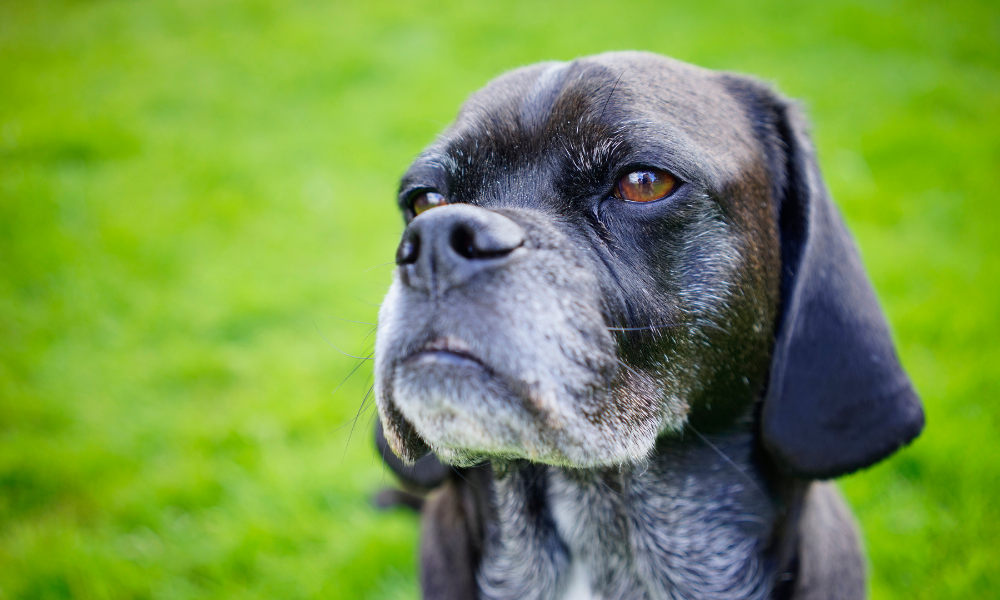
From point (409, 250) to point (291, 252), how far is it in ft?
16.3

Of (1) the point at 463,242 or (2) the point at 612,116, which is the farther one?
(2) the point at 612,116

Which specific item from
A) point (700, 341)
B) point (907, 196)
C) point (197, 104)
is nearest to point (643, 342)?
point (700, 341)

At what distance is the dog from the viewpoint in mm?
1646

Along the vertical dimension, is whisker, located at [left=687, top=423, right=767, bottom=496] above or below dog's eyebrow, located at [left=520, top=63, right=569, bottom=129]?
below

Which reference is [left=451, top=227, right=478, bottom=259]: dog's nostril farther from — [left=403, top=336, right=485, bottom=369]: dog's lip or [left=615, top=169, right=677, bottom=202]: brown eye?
[left=615, top=169, right=677, bottom=202]: brown eye

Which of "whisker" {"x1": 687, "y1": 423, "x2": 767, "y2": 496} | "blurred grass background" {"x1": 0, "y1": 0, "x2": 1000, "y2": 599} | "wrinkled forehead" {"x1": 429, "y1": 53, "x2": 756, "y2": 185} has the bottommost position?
"blurred grass background" {"x1": 0, "y1": 0, "x2": 1000, "y2": 599}

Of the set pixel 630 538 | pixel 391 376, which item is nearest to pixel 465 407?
pixel 391 376

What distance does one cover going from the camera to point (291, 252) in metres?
6.25

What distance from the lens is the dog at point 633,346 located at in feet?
5.40

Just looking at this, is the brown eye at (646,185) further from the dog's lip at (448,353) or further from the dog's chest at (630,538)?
the dog's chest at (630,538)

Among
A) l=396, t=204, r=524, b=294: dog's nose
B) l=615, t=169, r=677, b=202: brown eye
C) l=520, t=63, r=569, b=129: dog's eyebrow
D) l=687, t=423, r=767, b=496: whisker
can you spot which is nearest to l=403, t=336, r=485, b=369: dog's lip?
l=396, t=204, r=524, b=294: dog's nose

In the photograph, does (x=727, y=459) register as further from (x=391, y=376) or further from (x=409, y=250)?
(x=409, y=250)

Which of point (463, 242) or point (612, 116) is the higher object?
point (612, 116)

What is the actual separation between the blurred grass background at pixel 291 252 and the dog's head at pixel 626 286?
192cm
